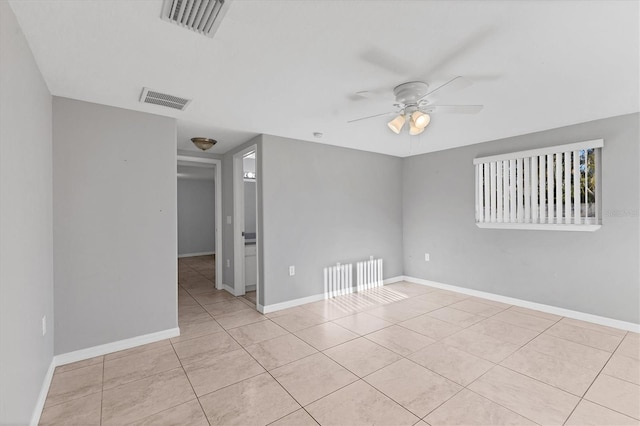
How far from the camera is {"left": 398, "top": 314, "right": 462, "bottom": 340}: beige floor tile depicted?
314cm

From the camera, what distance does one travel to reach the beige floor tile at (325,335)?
295 centimetres

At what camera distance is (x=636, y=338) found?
2.98 m

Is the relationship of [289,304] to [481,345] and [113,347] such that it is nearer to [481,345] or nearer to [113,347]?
[113,347]

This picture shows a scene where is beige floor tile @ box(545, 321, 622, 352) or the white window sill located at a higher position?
the white window sill

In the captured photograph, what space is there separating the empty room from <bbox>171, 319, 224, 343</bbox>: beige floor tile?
4 centimetres

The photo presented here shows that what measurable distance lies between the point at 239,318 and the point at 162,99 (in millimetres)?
2589

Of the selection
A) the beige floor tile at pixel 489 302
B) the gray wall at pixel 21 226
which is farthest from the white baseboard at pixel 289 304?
the beige floor tile at pixel 489 302

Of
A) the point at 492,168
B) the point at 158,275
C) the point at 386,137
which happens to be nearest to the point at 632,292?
the point at 492,168

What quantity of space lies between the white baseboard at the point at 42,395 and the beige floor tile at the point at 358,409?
1701 millimetres

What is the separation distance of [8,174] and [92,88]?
1.30 m

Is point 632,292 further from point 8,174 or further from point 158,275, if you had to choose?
point 8,174

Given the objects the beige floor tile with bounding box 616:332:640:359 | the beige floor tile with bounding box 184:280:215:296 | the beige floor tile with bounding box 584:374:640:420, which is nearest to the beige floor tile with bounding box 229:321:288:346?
the beige floor tile with bounding box 184:280:215:296

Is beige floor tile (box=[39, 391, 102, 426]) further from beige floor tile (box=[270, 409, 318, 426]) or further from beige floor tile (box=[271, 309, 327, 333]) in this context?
beige floor tile (box=[271, 309, 327, 333])

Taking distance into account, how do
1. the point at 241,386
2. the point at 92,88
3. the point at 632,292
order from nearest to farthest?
1. the point at 241,386
2. the point at 92,88
3. the point at 632,292
